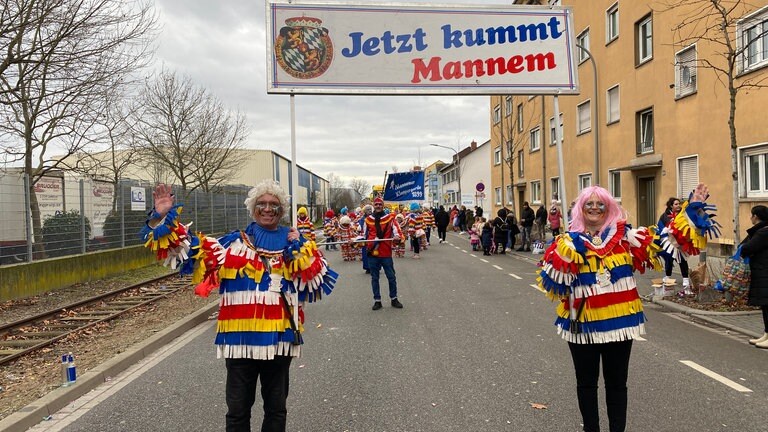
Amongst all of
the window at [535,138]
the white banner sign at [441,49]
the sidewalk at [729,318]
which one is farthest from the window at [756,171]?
the window at [535,138]

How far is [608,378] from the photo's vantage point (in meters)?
3.26

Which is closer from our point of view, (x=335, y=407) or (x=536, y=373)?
(x=335, y=407)

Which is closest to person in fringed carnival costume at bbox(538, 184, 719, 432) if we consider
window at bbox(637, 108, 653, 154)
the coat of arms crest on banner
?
the coat of arms crest on banner

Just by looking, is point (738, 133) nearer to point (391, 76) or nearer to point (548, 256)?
point (391, 76)

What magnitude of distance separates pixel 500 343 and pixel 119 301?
25.2ft

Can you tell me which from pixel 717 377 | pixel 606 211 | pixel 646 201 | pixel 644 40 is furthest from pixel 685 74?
pixel 606 211

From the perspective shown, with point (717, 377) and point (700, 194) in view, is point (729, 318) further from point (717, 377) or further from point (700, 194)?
point (700, 194)

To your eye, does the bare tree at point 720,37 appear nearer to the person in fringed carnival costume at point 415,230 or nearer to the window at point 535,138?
the person in fringed carnival costume at point 415,230

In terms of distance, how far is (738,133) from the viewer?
38.4 ft

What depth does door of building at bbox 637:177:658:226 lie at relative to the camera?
54.2 ft

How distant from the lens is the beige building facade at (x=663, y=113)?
11344mm

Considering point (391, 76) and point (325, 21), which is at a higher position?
point (325, 21)

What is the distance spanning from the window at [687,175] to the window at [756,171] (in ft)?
6.32

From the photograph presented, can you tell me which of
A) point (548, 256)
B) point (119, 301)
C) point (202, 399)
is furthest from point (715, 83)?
point (119, 301)
